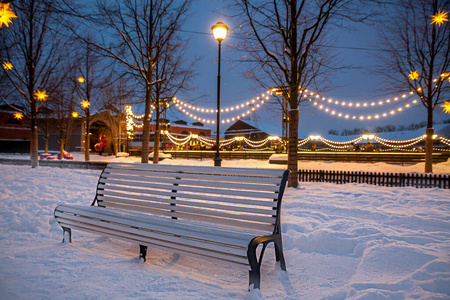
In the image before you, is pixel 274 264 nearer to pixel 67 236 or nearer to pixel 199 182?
pixel 199 182

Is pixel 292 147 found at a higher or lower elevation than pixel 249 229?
higher

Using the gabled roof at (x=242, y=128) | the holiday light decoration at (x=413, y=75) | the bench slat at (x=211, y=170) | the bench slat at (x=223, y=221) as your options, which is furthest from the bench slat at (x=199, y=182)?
the gabled roof at (x=242, y=128)

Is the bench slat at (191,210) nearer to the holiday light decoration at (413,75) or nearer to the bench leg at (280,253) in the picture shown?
the bench leg at (280,253)

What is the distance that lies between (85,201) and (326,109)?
20.0m

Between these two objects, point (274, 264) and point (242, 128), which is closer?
point (274, 264)

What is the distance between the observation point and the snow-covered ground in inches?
103

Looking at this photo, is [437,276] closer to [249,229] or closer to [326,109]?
[249,229]

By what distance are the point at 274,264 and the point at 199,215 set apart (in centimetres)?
114

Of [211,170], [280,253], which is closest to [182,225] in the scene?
[211,170]

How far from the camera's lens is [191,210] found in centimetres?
351

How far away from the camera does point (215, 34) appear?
9312mm

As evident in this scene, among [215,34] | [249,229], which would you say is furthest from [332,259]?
[215,34]

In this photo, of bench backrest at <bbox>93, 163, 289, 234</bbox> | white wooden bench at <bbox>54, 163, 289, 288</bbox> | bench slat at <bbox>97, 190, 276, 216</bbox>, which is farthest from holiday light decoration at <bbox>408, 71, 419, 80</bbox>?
white wooden bench at <bbox>54, 163, 289, 288</bbox>

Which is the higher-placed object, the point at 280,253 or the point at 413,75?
the point at 413,75
